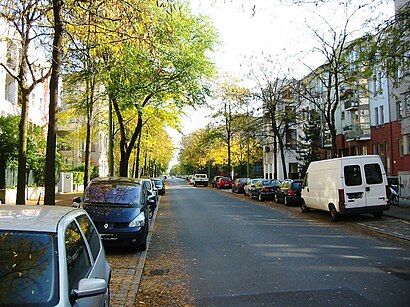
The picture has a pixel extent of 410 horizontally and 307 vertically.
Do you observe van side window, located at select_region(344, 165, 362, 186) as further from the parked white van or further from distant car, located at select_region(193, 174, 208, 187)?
distant car, located at select_region(193, 174, 208, 187)

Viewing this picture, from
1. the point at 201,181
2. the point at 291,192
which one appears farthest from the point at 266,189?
the point at 201,181

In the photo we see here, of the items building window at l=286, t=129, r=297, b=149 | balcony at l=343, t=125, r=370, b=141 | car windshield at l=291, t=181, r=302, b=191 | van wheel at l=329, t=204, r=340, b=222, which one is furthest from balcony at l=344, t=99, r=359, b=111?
van wheel at l=329, t=204, r=340, b=222

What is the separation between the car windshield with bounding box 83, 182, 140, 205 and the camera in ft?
39.8

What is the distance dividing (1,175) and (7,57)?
12.1 metres

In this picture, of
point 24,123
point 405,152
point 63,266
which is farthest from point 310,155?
point 63,266

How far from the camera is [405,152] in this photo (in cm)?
3075

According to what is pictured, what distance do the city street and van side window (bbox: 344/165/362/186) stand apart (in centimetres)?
157

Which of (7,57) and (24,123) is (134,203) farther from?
(7,57)

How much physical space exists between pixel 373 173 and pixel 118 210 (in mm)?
9949

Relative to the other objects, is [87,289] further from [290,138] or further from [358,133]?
[290,138]

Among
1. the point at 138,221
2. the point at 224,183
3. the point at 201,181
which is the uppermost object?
the point at 201,181

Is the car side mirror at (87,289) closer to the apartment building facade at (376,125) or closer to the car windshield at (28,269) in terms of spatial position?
the car windshield at (28,269)

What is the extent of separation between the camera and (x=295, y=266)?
350 inches

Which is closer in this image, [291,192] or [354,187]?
[354,187]
